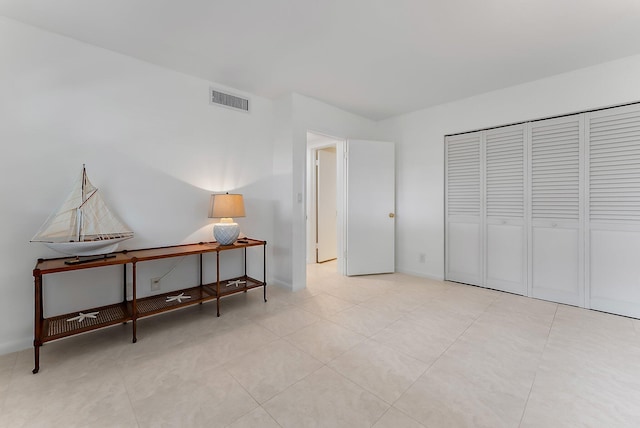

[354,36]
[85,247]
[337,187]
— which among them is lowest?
[85,247]

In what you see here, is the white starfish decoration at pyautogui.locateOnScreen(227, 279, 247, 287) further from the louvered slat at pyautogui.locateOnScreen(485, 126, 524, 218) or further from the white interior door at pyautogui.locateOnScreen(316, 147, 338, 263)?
the louvered slat at pyautogui.locateOnScreen(485, 126, 524, 218)

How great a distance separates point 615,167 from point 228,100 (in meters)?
3.98

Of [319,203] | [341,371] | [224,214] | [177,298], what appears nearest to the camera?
[341,371]

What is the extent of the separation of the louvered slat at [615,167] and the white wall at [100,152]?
3.66 meters

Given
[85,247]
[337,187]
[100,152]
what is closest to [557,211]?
[337,187]

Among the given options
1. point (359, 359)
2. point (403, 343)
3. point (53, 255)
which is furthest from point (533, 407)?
point (53, 255)

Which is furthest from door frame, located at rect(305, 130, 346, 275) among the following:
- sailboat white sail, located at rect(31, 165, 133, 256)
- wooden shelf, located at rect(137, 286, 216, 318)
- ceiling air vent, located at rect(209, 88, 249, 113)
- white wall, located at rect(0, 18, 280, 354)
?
sailboat white sail, located at rect(31, 165, 133, 256)

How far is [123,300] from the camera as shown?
246cm

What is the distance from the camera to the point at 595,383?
5.41 feet

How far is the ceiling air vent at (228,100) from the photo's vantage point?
9.81 ft

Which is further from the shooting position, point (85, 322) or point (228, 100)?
point (228, 100)

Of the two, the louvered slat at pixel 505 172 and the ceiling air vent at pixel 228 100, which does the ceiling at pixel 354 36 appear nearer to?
the ceiling air vent at pixel 228 100

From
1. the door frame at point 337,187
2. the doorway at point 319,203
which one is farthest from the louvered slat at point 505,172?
the doorway at point 319,203

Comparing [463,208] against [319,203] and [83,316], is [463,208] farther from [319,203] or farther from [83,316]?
[83,316]
